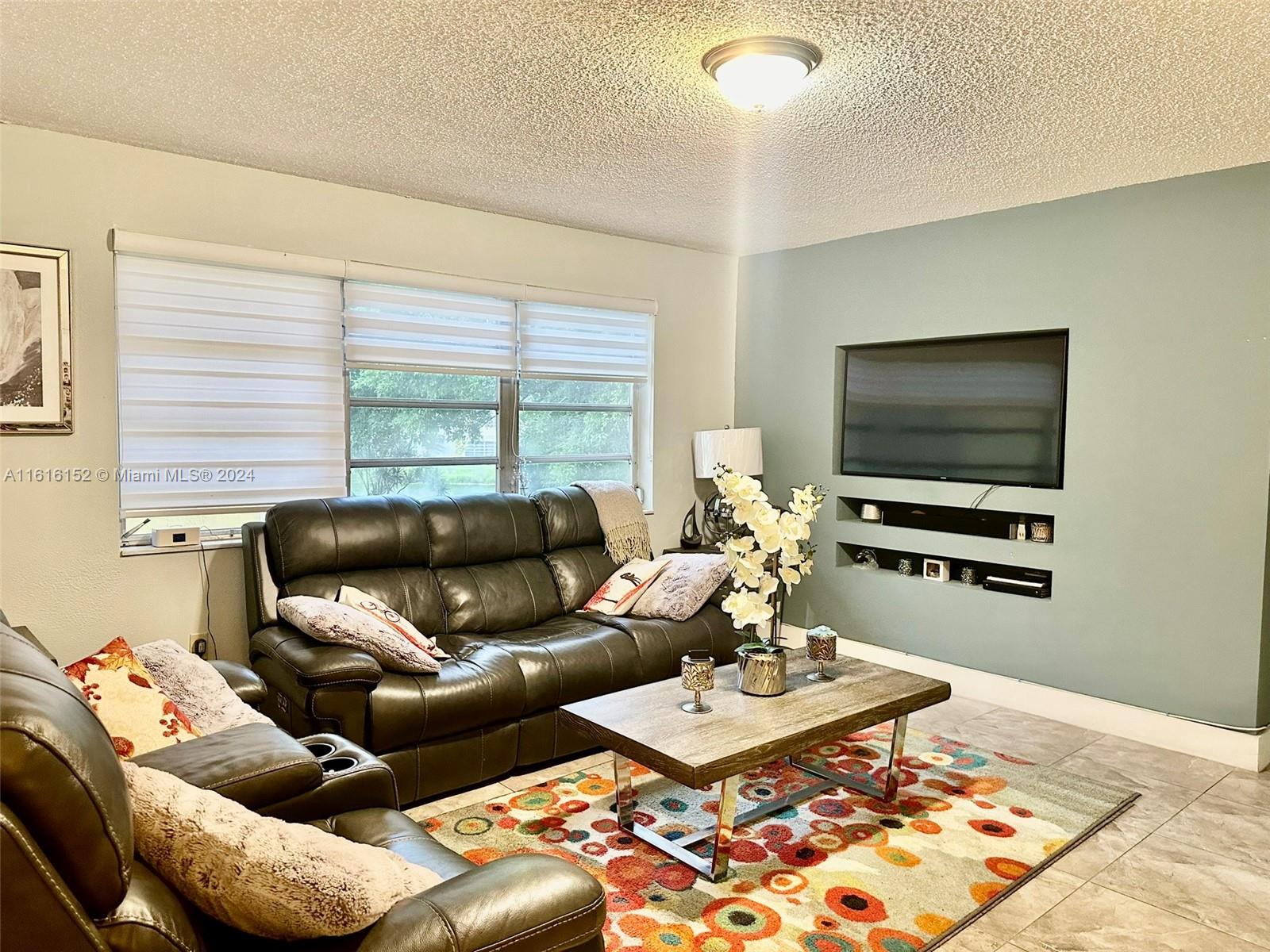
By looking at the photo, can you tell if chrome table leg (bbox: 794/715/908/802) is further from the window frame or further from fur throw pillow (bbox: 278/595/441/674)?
the window frame

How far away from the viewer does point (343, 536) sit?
368cm

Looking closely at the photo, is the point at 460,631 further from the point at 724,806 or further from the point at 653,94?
the point at 653,94

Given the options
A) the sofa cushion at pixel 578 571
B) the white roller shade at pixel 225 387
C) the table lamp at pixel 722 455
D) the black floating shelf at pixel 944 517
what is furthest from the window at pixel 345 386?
the black floating shelf at pixel 944 517

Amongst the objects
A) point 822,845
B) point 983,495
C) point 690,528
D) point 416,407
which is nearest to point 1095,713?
point 983,495

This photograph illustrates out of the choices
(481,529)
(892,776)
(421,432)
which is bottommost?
(892,776)

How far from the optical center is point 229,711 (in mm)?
2416

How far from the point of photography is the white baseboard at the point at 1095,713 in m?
3.69

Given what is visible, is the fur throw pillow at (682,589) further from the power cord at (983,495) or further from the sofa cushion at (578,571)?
the power cord at (983,495)

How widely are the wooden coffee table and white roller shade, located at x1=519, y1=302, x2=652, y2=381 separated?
7.40 ft

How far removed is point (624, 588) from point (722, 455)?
1.36 meters

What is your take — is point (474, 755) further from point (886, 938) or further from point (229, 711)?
point (886, 938)

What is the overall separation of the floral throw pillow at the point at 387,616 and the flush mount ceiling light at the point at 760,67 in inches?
87.5

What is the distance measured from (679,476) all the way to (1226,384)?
9.64 ft

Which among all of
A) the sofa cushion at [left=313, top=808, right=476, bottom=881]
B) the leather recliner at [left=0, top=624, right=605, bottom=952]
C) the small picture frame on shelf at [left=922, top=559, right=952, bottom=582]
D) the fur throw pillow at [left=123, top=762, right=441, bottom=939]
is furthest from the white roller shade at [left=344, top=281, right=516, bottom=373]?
the fur throw pillow at [left=123, top=762, right=441, bottom=939]
